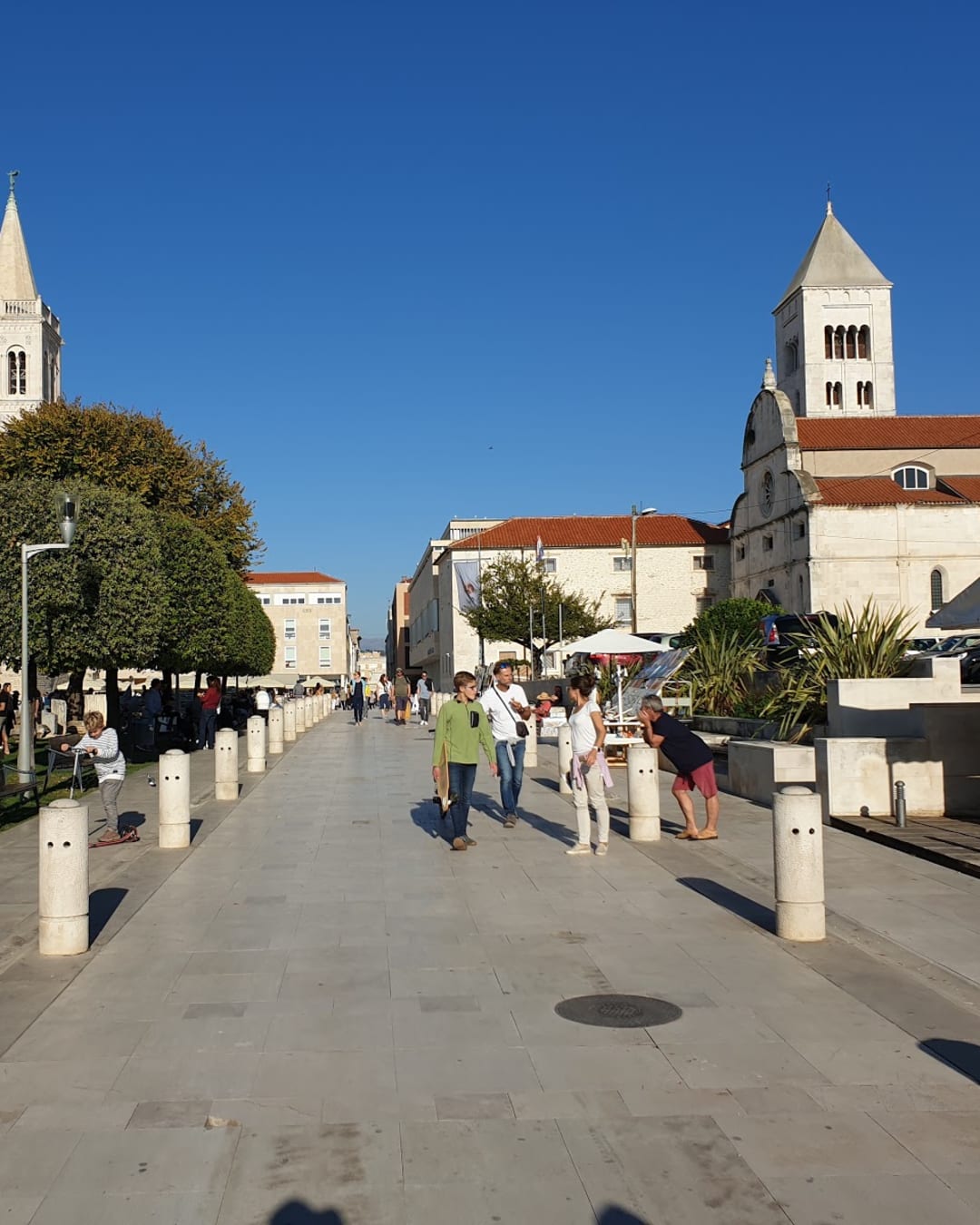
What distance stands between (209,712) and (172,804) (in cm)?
1576

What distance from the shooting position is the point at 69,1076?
516 centimetres

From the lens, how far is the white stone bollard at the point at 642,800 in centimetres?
1210

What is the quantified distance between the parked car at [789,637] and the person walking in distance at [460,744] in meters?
6.06

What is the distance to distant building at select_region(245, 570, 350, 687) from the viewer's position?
125188 millimetres

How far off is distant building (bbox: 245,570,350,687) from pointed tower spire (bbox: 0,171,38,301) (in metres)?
40.4

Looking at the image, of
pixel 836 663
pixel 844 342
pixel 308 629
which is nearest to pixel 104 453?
pixel 836 663

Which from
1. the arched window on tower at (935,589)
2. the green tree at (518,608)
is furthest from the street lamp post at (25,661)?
the arched window on tower at (935,589)

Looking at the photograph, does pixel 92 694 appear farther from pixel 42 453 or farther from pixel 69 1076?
pixel 69 1076

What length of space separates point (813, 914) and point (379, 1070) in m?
3.54

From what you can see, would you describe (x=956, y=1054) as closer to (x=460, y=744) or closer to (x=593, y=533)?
(x=460, y=744)

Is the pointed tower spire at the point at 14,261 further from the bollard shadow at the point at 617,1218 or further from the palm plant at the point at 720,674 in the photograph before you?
the bollard shadow at the point at 617,1218

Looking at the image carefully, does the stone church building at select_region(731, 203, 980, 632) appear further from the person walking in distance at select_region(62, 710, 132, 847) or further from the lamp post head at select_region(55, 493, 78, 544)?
the person walking in distance at select_region(62, 710, 132, 847)

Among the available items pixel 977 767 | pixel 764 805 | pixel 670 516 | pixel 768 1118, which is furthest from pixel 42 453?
pixel 670 516

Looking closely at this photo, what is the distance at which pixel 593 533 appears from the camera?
267 feet
